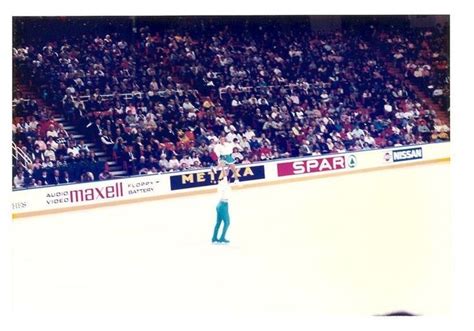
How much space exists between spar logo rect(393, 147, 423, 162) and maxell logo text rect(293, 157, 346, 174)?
387 mm

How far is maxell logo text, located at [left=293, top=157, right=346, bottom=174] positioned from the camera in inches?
285

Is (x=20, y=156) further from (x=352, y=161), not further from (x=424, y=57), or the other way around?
(x=424, y=57)

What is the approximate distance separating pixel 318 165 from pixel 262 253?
757 millimetres

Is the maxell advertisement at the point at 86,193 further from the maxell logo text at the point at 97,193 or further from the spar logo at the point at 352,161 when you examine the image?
the spar logo at the point at 352,161

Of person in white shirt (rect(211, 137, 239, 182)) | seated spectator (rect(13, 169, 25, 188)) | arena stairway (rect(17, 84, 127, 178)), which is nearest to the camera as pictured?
seated spectator (rect(13, 169, 25, 188))

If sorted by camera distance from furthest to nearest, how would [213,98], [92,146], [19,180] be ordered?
[213,98]
[92,146]
[19,180]

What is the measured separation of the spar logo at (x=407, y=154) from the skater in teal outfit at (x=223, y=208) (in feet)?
4.08

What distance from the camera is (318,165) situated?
724 centimetres

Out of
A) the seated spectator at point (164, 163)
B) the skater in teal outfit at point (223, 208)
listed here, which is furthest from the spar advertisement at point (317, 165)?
the seated spectator at point (164, 163)

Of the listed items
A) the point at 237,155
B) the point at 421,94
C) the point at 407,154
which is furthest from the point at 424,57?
the point at 237,155

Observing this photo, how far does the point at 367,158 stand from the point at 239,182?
95 centimetres

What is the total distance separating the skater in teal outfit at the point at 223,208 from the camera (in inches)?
A: 279

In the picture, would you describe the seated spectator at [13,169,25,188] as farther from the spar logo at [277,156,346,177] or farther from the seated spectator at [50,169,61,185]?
the spar logo at [277,156,346,177]

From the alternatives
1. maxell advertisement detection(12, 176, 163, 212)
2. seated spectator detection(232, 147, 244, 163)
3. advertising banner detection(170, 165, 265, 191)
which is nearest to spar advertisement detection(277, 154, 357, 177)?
advertising banner detection(170, 165, 265, 191)
